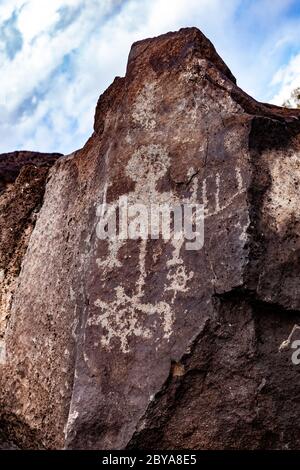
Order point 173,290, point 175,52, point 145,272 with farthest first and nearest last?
point 175,52, point 145,272, point 173,290

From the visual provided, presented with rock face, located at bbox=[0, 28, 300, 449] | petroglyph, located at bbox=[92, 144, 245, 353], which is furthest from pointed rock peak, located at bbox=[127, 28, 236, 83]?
petroglyph, located at bbox=[92, 144, 245, 353]

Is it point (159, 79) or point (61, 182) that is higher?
point (159, 79)

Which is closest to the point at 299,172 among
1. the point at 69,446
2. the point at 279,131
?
the point at 279,131

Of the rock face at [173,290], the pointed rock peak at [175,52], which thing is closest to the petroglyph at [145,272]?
the rock face at [173,290]

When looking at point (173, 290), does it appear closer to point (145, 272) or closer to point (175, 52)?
point (145, 272)

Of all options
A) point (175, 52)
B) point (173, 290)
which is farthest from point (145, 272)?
point (175, 52)

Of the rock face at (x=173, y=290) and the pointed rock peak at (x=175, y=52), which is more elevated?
the pointed rock peak at (x=175, y=52)

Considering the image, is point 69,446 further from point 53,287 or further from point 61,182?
point 61,182

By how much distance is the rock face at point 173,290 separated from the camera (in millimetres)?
3641

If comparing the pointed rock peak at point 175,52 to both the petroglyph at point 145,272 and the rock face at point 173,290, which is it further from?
the petroglyph at point 145,272

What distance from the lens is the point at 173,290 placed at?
380 centimetres

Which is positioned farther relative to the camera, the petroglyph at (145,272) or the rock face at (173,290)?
the petroglyph at (145,272)
